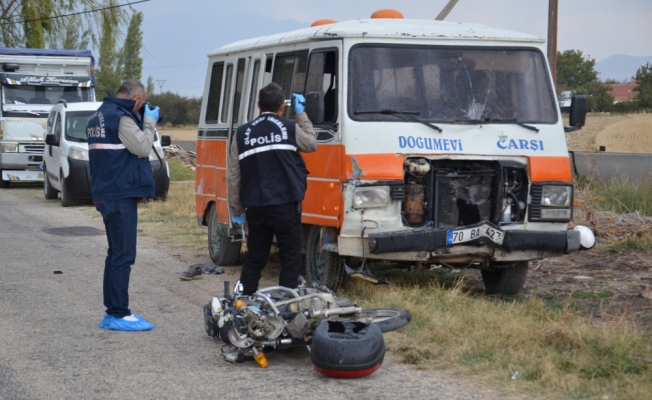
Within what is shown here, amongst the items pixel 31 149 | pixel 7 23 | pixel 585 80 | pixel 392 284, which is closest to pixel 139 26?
pixel 585 80

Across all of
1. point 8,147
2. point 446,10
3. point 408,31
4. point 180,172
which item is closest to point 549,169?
point 408,31

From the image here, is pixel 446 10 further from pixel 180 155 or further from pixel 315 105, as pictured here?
pixel 180 155

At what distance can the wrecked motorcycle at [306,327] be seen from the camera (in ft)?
18.9

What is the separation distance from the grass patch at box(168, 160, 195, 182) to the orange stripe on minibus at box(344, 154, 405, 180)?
60.7 feet

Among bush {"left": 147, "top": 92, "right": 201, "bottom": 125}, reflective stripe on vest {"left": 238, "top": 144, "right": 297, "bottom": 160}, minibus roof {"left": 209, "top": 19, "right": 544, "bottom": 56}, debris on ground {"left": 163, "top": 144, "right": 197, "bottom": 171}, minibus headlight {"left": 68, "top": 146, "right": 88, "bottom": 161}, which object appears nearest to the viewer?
reflective stripe on vest {"left": 238, "top": 144, "right": 297, "bottom": 160}

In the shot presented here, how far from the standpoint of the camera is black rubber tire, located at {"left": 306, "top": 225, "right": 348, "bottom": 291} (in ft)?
27.8

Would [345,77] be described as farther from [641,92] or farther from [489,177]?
[641,92]

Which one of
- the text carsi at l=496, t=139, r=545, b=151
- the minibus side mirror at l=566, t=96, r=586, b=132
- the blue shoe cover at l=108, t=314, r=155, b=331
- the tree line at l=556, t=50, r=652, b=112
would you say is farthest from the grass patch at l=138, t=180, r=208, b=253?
the tree line at l=556, t=50, r=652, b=112

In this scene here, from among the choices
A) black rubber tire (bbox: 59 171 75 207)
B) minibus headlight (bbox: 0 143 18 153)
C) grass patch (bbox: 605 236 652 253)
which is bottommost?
black rubber tire (bbox: 59 171 75 207)

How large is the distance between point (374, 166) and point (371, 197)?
0.26m

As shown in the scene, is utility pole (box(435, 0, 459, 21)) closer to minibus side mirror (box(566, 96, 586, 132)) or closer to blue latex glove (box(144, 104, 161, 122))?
minibus side mirror (box(566, 96, 586, 132))

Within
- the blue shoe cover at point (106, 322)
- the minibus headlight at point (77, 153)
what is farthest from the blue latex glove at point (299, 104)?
the minibus headlight at point (77, 153)

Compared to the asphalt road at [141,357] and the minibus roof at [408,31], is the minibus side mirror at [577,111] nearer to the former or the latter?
the minibus roof at [408,31]

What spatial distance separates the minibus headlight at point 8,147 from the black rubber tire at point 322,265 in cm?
1576
